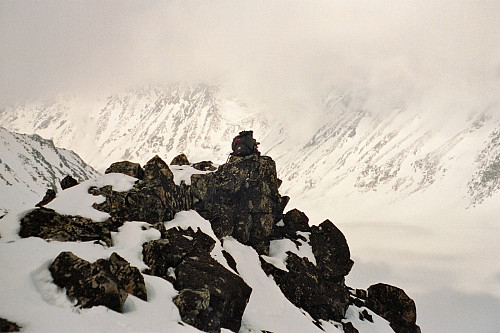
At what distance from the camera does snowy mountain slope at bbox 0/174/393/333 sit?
34.1ft

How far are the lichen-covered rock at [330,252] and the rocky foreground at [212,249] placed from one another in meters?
0.13

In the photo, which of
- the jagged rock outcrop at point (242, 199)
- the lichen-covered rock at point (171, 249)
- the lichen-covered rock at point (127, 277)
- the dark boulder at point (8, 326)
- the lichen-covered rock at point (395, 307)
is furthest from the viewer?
the lichen-covered rock at point (395, 307)

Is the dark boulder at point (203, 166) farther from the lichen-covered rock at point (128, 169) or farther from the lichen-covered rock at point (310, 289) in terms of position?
the lichen-covered rock at point (310, 289)

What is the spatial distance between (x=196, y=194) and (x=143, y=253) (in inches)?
656

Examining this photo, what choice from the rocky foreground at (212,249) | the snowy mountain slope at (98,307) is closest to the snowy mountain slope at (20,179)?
the rocky foreground at (212,249)

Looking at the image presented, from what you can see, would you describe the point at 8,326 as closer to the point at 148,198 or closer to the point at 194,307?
the point at 194,307

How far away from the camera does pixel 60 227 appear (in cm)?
1889

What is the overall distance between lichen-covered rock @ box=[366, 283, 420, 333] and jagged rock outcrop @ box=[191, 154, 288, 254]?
56.0ft

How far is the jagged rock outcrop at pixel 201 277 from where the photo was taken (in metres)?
17.7

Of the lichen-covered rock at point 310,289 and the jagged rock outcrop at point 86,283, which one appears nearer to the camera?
the jagged rock outcrop at point 86,283

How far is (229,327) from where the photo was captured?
67.8 feet

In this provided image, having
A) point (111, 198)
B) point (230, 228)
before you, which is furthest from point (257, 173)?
point (111, 198)

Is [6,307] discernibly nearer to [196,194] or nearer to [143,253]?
Answer: [143,253]

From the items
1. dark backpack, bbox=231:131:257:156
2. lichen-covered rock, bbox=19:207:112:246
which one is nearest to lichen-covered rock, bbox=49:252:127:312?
lichen-covered rock, bbox=19:207:112:246
